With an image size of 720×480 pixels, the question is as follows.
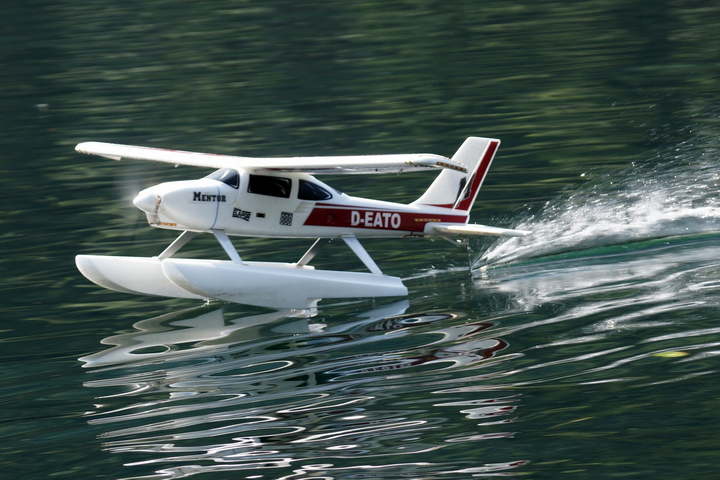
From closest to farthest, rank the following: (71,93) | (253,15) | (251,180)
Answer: (251,180) → (71,93) → (253,15)

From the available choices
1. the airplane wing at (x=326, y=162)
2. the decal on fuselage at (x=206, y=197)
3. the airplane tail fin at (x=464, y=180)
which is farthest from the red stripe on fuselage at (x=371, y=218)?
the decal on fuselage at (x=206, y=197)

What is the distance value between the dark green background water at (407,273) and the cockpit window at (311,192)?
1.50 m

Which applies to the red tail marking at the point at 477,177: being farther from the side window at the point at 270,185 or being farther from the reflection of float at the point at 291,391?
the side window at the point at 270,185

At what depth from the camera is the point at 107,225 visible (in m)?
18.2

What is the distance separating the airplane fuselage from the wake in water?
171cm

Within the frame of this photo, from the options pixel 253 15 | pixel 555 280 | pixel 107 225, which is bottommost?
pixel 555 280

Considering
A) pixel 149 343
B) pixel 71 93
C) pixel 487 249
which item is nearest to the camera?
pixel 149 343

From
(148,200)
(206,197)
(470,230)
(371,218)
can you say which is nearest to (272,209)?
(206,197)

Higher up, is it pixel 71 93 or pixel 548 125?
pixel 71 93

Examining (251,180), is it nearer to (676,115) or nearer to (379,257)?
(379,257)

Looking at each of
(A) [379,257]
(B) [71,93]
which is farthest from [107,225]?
(B) [71,93]

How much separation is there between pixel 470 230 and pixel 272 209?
9.21ft

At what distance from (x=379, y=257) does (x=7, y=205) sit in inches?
324

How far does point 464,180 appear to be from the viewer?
49.0 ft
